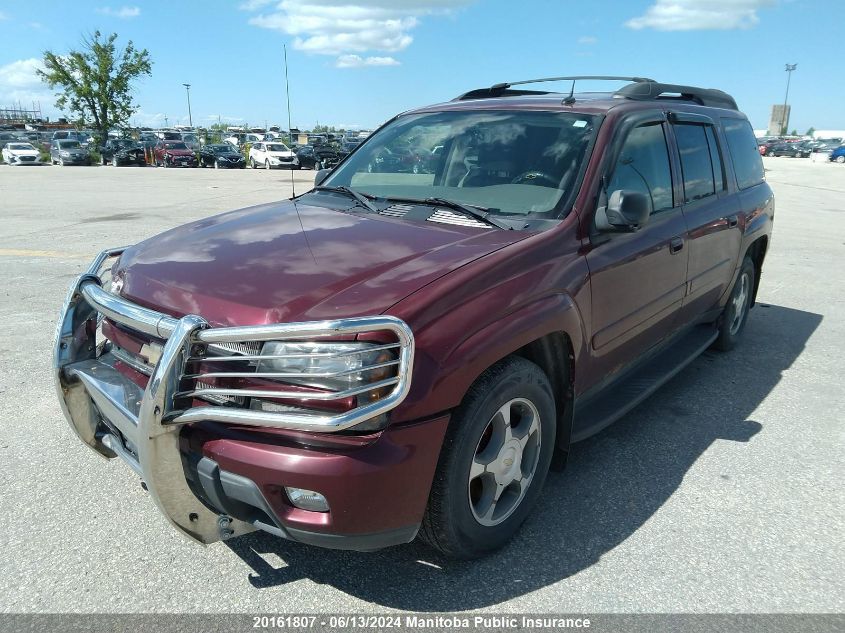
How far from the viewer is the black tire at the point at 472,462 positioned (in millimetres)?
2396

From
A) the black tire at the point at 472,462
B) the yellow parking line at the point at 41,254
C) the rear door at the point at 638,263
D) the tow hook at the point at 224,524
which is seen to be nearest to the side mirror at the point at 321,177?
the rear door at the point at 638,263

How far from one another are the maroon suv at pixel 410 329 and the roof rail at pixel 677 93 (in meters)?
0.03

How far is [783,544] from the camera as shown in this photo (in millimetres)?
2873

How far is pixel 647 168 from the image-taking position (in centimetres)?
372

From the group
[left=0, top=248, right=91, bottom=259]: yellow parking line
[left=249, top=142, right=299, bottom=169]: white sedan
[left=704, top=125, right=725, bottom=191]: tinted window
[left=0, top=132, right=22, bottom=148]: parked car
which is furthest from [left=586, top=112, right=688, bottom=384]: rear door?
[left=0, top=132, right=22, bottom=148]: parked car

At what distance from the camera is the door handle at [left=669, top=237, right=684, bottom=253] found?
3791mm

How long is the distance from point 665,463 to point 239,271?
245 cm

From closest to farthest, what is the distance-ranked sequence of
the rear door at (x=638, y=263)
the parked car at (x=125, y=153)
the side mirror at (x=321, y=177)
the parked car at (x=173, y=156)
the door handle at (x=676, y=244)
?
1. the rear door at (x=638, y=263)
2. the door handle at (x=676, y=244)
3. the side mirror at (x=321, y=177)
4. the parked car at (x=173, y=156)
5. the parked car at (x=125, y=153)

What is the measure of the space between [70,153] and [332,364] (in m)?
39.0

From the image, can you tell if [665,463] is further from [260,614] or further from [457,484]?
[260,614]

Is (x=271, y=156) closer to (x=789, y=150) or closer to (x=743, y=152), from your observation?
(x=743, y=152)

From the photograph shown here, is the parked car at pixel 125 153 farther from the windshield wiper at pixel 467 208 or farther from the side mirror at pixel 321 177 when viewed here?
the windshield wiper at pixel 467 208

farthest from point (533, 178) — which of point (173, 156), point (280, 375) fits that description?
point (173, 156)

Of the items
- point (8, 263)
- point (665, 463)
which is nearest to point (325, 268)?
point (665, 463)
